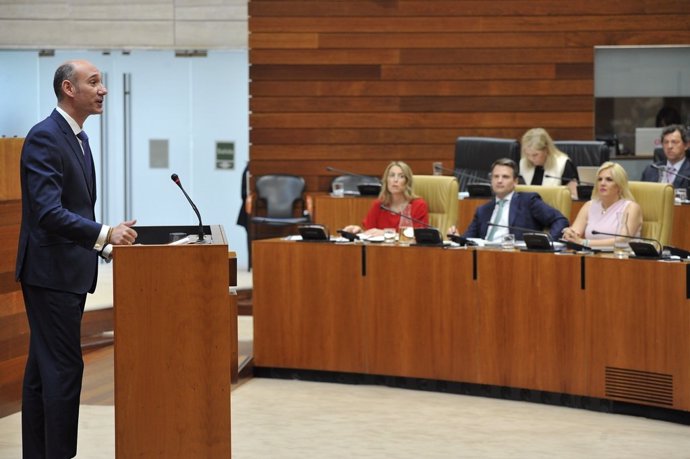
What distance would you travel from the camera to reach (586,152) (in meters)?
8.94

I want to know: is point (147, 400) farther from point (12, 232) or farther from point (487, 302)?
point (487, 302)

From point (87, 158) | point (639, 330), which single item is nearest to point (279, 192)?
point (639, 330)

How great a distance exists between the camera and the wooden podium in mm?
3500

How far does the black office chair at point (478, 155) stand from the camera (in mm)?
8930

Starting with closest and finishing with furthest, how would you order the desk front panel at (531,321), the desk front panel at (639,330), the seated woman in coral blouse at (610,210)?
the desk front panel at (639,330) < the desk front panel at (531,321) < the seated woman in coral blouse at (610,210)

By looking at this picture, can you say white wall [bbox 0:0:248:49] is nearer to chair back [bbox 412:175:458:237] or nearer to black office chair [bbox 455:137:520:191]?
black office chair [bbox 455:137:520:191]

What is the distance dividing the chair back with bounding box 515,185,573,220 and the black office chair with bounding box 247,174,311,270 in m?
3.76

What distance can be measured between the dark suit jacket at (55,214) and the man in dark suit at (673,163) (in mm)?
5334

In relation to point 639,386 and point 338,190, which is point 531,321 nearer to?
point 639,386

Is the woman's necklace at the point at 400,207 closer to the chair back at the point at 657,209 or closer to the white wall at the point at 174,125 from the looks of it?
the chair back at the point at 657,209

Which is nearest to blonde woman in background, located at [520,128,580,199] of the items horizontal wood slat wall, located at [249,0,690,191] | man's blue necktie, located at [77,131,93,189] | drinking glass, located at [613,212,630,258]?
drinking glass, located at [613,212,630,258]

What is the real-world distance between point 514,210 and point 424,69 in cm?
383

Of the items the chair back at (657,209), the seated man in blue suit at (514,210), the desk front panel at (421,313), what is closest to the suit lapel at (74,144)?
the desk front panel at (421,313)

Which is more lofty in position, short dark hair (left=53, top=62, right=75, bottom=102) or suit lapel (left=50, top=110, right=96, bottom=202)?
short dark hair (left=53, top=62, right=75, bottom=102)
